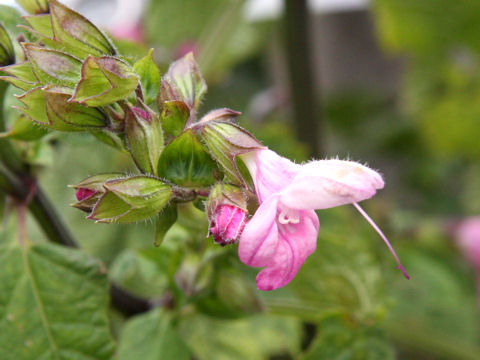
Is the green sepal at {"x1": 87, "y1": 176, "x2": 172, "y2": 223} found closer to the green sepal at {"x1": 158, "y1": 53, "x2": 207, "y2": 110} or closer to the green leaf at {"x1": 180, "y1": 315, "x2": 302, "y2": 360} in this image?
the green sepal at {"x1": 158, "y1": 53, "x2": 207, "y2": 110}

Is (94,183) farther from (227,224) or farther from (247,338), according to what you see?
(247,338)

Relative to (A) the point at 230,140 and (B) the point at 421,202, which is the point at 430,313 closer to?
(B) the point at 421,202

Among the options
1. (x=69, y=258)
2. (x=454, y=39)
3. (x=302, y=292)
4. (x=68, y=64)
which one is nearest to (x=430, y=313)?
(x=302, y=292)

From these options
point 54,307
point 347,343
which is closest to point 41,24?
point 54,307

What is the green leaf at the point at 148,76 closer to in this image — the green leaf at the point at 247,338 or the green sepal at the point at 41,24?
the green sepal at the point at 41,24

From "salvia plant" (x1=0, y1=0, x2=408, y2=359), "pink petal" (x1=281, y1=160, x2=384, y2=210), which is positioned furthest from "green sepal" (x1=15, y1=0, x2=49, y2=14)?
"pink petal" (x1=281, y1=160, x2=384, y2=210)

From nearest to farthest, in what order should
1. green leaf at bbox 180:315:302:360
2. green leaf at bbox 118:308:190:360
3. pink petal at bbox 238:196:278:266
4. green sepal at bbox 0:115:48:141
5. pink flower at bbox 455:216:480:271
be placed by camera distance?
pink petal at bbox 238:196:278:266 → green sepal at bbox 0:115:48:141 → green leaf at bbox 118:308:190:360 → green leaf at bbox 180:315:302:360 → pink flower at bbox 455:216:480:271
